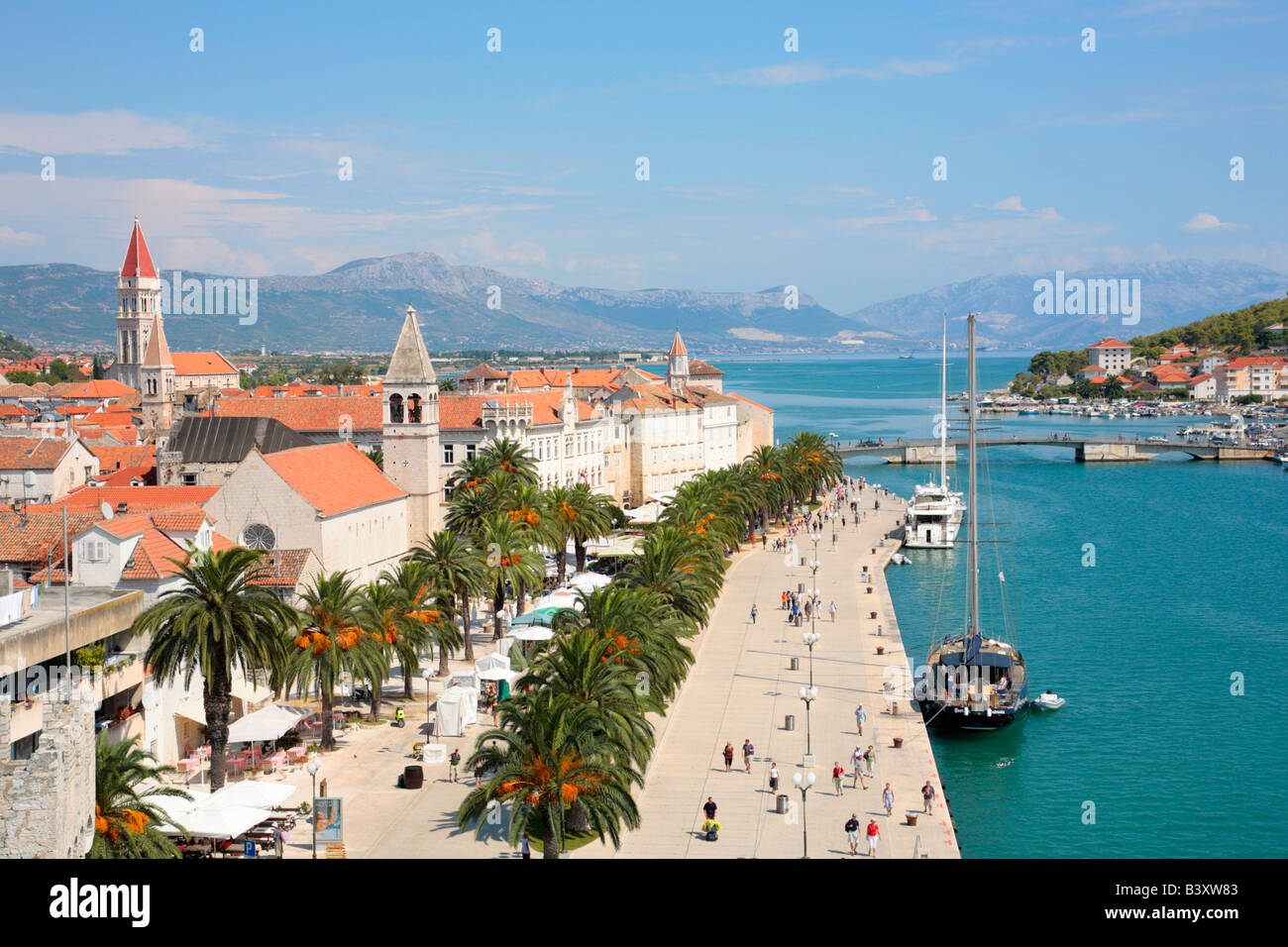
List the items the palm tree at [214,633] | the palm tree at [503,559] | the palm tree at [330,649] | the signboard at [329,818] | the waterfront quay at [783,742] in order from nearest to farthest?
the signboard at [329,818] < the waterfront quay at [783,742] < the palm tree at [214,633] < the palm tree at [330,649] < the palm tree at [503,559]

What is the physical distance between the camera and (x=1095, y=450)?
536 ft

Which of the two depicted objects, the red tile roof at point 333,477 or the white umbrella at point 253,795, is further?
the red tile roof at point 333,477

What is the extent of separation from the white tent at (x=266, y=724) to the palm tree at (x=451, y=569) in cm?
991

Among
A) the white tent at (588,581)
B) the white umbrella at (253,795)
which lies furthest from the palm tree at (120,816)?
the white tent at (588,581)

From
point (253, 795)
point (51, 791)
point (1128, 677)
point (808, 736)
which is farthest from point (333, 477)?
point (51, 791)

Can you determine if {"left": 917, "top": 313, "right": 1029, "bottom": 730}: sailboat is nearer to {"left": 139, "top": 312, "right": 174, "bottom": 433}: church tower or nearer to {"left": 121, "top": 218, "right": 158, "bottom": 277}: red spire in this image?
{"left": 139, "top": 312, "right": 174, "bottom": 433}: church tower

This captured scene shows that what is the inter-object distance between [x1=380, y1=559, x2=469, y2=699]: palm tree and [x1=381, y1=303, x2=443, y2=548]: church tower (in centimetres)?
1573

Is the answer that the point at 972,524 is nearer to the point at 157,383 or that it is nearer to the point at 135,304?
the point at 157,383

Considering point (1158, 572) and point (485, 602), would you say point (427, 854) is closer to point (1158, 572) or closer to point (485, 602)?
point (485, 602)

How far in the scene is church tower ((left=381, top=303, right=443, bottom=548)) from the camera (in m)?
64.3

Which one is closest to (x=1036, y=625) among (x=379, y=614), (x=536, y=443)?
(x=536, y=443)

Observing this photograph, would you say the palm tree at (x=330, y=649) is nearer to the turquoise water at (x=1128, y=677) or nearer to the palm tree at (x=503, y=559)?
the palm tree at (x=503, y=559)

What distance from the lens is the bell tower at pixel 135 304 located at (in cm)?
16238

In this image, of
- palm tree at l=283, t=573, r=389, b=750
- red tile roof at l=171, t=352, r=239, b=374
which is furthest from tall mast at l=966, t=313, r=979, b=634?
red tile roof at l=171, t=352, r=239, b=374
